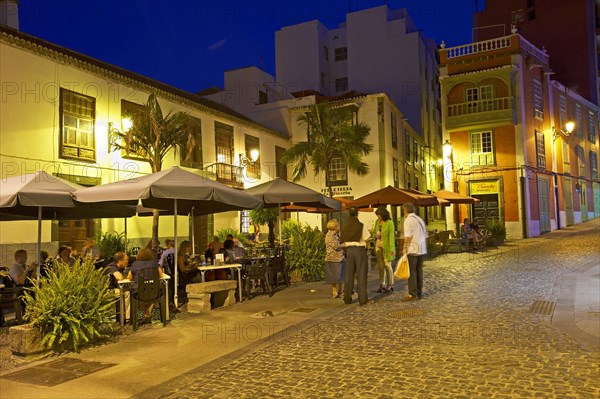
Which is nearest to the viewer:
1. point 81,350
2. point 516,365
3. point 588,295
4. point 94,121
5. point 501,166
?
point 516,365

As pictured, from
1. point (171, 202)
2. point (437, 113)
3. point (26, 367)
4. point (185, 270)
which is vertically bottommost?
point (26, 367)

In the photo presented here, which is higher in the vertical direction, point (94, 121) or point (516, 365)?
point (94, 121)

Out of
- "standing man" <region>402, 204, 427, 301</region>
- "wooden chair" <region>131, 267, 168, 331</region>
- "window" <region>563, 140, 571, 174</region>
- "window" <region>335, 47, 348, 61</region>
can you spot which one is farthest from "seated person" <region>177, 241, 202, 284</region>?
"window" <region>335, 47, 348, 61</region>

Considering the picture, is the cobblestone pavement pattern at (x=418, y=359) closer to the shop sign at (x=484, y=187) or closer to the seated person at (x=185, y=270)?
the seated person at (x=185, y=270)

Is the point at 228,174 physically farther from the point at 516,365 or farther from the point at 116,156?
the point at 516,365

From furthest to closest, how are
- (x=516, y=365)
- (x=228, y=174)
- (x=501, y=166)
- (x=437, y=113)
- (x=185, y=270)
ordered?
(x=437, y=113) < (x=501, y=166) < (x=228, y=174) < (x=185, y=270) < (x=516, y=365)

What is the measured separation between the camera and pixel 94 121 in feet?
56.9

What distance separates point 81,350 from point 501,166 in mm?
25319

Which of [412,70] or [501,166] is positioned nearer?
[501,166]

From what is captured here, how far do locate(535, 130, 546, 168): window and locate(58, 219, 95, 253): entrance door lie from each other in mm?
23383

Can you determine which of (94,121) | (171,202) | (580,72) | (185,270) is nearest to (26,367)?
(185,270)

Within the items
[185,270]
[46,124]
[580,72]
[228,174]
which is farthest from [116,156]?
[580,72]

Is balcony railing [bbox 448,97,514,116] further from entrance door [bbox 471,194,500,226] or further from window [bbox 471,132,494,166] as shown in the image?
entrance door [bbox 471,194,500,226]

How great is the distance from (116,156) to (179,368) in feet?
45.7
